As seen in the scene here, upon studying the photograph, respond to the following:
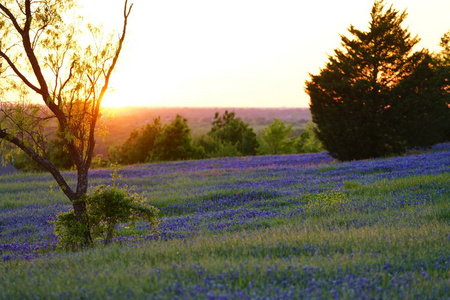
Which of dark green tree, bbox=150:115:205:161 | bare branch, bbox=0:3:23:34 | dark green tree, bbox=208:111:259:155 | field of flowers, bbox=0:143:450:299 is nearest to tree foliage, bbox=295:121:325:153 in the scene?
dark green tree, bbox=208:111:259:155

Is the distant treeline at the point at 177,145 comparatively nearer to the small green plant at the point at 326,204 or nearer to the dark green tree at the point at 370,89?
the dark green tree at the point at 370,89

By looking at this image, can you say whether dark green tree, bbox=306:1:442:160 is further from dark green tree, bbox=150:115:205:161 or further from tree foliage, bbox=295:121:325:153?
dark green tree, bbox=150:115:205:161

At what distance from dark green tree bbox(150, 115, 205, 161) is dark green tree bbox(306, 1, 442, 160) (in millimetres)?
23675

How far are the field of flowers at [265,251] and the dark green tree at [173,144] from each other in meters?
32.6

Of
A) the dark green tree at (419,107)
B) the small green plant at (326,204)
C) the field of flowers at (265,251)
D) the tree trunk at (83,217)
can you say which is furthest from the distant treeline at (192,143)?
the tree trunk at (83,217)

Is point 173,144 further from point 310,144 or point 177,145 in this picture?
point 310,144

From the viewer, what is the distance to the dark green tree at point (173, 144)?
47.6 meters

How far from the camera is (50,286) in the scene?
4902 mm

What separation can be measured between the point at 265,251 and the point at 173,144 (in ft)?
139

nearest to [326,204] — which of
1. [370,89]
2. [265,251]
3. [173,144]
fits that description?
[265,251]

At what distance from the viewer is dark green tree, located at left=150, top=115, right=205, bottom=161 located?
47594mm

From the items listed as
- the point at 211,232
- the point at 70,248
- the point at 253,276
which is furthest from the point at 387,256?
the point at 70,248

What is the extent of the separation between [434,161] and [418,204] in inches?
363

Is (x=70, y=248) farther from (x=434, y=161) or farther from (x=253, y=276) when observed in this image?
(x=434, y=161)
